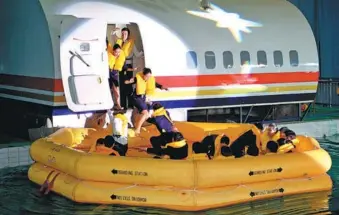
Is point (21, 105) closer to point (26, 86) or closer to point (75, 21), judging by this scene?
point (26, 86)

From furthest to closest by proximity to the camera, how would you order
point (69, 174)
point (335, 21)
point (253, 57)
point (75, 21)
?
1. point (335, 21)
2. point (253, 57)
3. point (75, 21)
4. point (69, 174)

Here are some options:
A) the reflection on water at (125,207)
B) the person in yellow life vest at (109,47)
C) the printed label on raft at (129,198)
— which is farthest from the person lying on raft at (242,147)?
the person in yellow life vest at (109,47)

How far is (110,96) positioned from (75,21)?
5.14ft

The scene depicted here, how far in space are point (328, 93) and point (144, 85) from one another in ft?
26.7

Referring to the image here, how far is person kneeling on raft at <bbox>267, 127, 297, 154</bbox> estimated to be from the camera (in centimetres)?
1030

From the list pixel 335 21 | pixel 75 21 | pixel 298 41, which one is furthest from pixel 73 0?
pixel 335 21

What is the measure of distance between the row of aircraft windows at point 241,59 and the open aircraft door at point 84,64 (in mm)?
2248

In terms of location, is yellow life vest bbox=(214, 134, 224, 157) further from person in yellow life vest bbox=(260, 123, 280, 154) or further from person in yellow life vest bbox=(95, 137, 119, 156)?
person in yellow life vest bbox=(95, 137, 119, 156)

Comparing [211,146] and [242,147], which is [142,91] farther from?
[242,147]

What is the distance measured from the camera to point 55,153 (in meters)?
10.0

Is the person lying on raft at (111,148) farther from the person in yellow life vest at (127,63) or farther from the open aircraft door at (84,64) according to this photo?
the person in yellow life vest at (127,63)

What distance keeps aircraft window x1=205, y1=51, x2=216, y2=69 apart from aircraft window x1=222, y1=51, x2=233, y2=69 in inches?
12.0

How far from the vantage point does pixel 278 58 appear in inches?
602

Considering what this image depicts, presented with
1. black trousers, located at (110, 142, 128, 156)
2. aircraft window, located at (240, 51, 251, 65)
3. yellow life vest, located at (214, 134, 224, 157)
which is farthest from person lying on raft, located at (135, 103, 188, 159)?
aircraft window, located at (240, 51, 251, 65)
